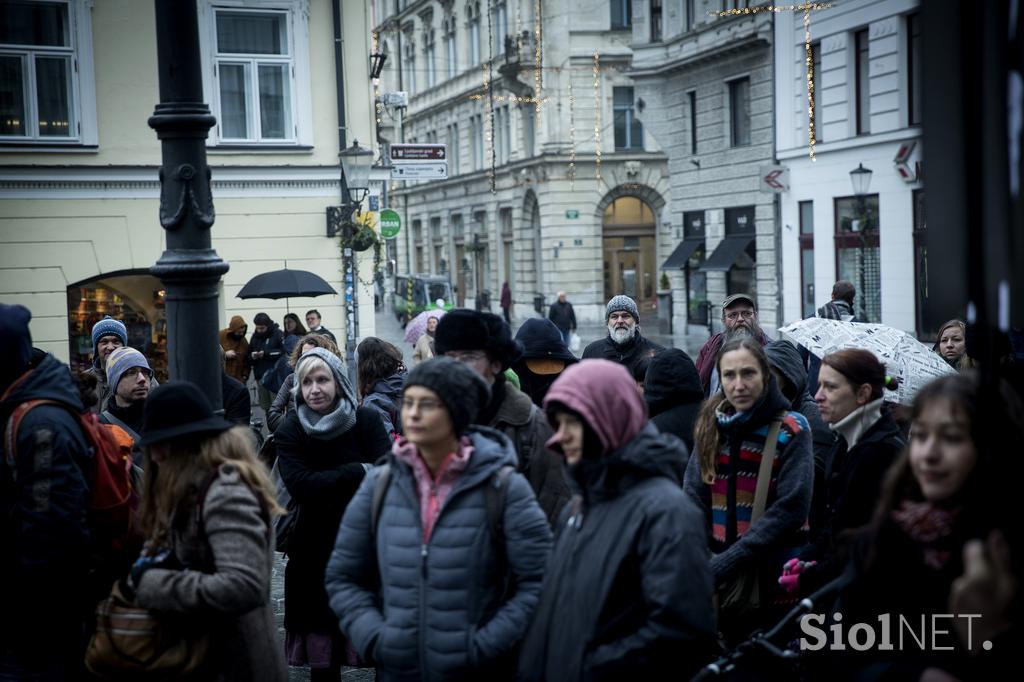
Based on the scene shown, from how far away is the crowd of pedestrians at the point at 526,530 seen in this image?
10.2 ft

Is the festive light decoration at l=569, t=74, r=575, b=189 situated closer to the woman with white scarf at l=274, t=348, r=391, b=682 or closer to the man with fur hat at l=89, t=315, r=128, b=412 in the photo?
the man with fur hat at l=89, t=315, r=128, b=412

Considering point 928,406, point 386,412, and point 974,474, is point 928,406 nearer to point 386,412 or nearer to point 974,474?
point 974,474

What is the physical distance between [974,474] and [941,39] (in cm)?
124

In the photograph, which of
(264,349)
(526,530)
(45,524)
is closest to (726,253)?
(264,349)

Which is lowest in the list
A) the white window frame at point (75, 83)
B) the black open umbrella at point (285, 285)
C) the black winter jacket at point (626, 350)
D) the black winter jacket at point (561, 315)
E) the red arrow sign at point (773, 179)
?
the black winter jacket at point (561, 315)

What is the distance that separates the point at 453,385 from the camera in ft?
13.1

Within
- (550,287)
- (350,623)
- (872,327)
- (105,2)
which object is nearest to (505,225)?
(550,287)

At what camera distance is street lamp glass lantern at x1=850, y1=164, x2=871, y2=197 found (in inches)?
985

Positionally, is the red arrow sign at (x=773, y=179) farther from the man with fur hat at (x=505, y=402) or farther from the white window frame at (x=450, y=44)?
the white window frame at (x=450, y=44)

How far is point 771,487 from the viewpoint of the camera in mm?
4996

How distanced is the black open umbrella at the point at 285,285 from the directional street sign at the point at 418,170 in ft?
8.43

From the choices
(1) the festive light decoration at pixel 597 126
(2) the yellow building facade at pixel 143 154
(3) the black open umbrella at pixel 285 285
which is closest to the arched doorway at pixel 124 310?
(2) the yellow building facade at pixel 143 154

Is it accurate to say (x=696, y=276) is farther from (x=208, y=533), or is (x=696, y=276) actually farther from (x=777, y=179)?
(x=208, y=533)

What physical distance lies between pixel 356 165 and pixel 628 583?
1341 centimetres
